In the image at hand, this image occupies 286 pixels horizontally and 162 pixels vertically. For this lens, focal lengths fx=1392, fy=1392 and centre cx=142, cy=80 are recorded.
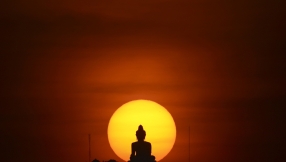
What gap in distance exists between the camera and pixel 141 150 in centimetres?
3519

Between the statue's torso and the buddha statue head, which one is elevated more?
the buddha statue head

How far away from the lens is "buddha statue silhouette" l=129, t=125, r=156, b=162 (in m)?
35.1

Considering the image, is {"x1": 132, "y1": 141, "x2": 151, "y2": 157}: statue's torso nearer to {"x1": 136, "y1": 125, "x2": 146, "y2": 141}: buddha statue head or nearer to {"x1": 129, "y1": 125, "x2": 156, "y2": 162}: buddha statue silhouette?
{"x1": 129, "y1": 125, "x2": 156, "y2": 162}: buddha statue silhouette

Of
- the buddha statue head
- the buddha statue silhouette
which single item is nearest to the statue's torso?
the buddha statue silhouette

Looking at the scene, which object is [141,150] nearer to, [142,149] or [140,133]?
[142,149]

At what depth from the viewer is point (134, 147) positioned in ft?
116

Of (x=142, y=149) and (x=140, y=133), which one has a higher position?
(x=140, y=133)

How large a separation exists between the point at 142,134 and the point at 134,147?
0.41 metres

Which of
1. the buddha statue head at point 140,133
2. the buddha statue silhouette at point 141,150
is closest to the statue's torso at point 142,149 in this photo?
the buddha statue silhouette at point 141,150

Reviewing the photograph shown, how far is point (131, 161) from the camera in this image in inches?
1382

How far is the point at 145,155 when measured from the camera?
3519cm

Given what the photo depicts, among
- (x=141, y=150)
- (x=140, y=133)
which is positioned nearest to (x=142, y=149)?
(x=141, y=150)

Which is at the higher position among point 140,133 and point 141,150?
point 140,133

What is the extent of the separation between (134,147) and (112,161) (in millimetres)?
661
